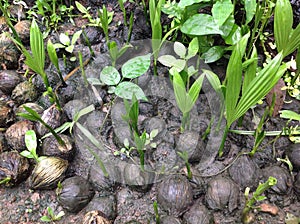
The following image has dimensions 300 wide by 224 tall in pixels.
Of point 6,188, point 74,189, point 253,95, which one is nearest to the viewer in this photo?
point 253,95

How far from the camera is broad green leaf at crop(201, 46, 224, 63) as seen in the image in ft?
4.63

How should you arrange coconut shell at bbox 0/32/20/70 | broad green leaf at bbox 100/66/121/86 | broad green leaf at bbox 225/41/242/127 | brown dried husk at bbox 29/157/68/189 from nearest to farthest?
1. broad green leaf at bbox 225/41/242/127
2. brown dried husk at bbox 29/157/68/189
3. broad green leaf at bbox 100/66/121/86
4. coconut shell at bbox 0/32/20/70

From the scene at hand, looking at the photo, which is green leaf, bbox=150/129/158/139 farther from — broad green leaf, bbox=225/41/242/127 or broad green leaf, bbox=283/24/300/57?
broad green leaf, bbox=283/24/300/57

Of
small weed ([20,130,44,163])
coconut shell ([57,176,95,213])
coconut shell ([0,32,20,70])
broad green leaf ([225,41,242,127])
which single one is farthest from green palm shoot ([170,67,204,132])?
coconut shell ([0,32,20,70])

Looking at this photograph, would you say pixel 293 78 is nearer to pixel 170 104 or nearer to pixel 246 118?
pixel 246 118

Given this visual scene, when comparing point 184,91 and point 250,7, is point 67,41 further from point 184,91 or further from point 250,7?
point 250,7

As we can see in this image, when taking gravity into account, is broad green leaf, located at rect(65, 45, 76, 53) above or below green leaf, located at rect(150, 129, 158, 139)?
above

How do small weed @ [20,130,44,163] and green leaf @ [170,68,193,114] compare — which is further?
small weed @ [20,130,44,163]

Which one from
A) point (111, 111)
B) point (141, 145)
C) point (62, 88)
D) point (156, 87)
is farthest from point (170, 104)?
point (62, 88)

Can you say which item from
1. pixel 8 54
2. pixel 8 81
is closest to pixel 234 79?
pixel 8 81

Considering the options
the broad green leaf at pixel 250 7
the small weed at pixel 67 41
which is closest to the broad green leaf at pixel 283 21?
the broad green leaf at pixel 250 7

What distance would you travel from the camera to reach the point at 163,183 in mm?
1213

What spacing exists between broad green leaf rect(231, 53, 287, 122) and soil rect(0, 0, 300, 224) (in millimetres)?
267

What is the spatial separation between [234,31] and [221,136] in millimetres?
415
